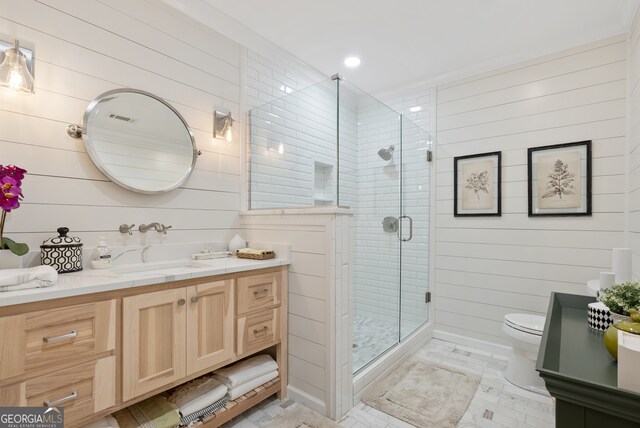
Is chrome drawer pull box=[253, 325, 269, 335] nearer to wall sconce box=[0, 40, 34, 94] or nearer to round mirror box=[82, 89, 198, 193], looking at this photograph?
round mirror box=[82, 89, 198, 193]

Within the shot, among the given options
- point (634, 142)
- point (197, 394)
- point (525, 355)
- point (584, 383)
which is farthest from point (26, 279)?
point (634, 142)

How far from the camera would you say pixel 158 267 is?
73.0 inches

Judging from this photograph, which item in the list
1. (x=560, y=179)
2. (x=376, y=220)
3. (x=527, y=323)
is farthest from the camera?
(x=376, y=220)

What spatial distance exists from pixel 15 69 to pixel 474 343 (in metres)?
3.65

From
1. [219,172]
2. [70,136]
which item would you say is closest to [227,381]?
[219,172]

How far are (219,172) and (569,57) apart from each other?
9.49 feet

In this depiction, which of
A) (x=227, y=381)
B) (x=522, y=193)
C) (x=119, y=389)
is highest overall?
(x=522, y=193)

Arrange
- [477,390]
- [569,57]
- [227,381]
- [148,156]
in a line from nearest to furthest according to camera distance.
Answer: [227,381] → [148,156] → [477,390] → [569,57]

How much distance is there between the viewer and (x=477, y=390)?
83.0 inches

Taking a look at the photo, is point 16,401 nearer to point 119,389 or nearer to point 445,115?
point 119,389

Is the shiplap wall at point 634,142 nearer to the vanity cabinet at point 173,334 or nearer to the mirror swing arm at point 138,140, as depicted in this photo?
the vanity cabinet at point 173,334

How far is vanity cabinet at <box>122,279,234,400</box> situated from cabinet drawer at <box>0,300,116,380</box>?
8 cm

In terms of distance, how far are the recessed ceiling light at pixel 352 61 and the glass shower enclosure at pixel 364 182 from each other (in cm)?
44

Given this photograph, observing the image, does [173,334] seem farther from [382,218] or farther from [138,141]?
[382,218]
